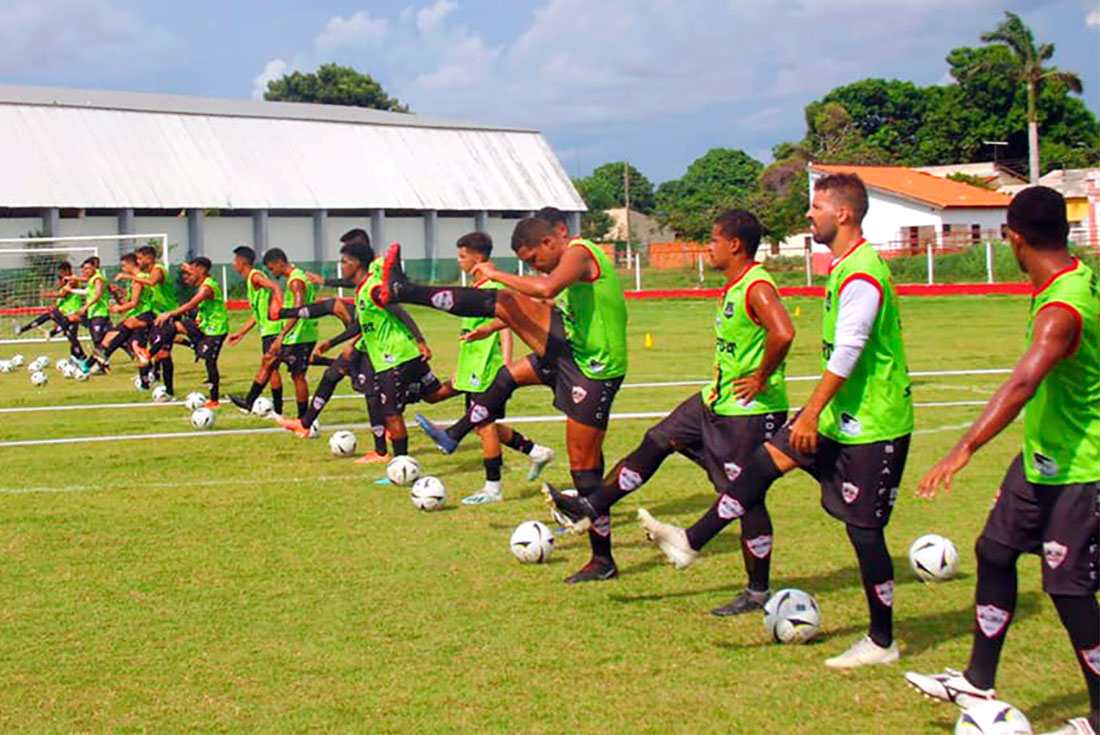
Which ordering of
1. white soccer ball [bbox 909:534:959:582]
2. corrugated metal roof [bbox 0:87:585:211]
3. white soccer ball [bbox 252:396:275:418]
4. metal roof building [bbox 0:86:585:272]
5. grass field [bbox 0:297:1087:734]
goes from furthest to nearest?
corrugated metal roof [bbox 0:87:585:211], metal roof building [bbox 0:86:585:272], white soccer ball [bbox 252:396:275:418], white soccer ball [bbox 909:534:959:582], grass field [bbox 0:297:1087:734]

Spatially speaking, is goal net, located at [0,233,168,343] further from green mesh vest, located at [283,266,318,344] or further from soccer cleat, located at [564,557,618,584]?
soccer cleat, located at [564,557,618,584]

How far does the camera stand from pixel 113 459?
14.6m

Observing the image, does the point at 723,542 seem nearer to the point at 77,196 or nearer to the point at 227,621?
the point at 227,621

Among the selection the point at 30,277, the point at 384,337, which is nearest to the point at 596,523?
the point at 384,337

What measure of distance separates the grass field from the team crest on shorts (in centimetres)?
46

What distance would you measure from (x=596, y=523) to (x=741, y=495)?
1492 mm

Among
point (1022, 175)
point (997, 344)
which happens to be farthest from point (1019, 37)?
point (997, 344)

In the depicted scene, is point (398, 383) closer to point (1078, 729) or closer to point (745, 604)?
point (745, 604)

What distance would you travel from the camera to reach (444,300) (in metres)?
8.66

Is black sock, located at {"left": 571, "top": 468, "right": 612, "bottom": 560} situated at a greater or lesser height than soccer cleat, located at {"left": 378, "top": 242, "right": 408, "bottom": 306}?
lesser

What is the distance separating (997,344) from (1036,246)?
21269mm

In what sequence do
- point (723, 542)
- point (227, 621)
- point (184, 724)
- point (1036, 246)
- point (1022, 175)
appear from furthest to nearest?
point (1022, 175) → point (723, 542) → point (227, 621) → point (184, 724) → point (1036, 246)

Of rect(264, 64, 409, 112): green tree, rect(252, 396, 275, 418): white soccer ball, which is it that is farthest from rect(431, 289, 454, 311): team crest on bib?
rect(264, 64, 409, 112): green tree

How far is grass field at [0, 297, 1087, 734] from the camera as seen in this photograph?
6.09m
